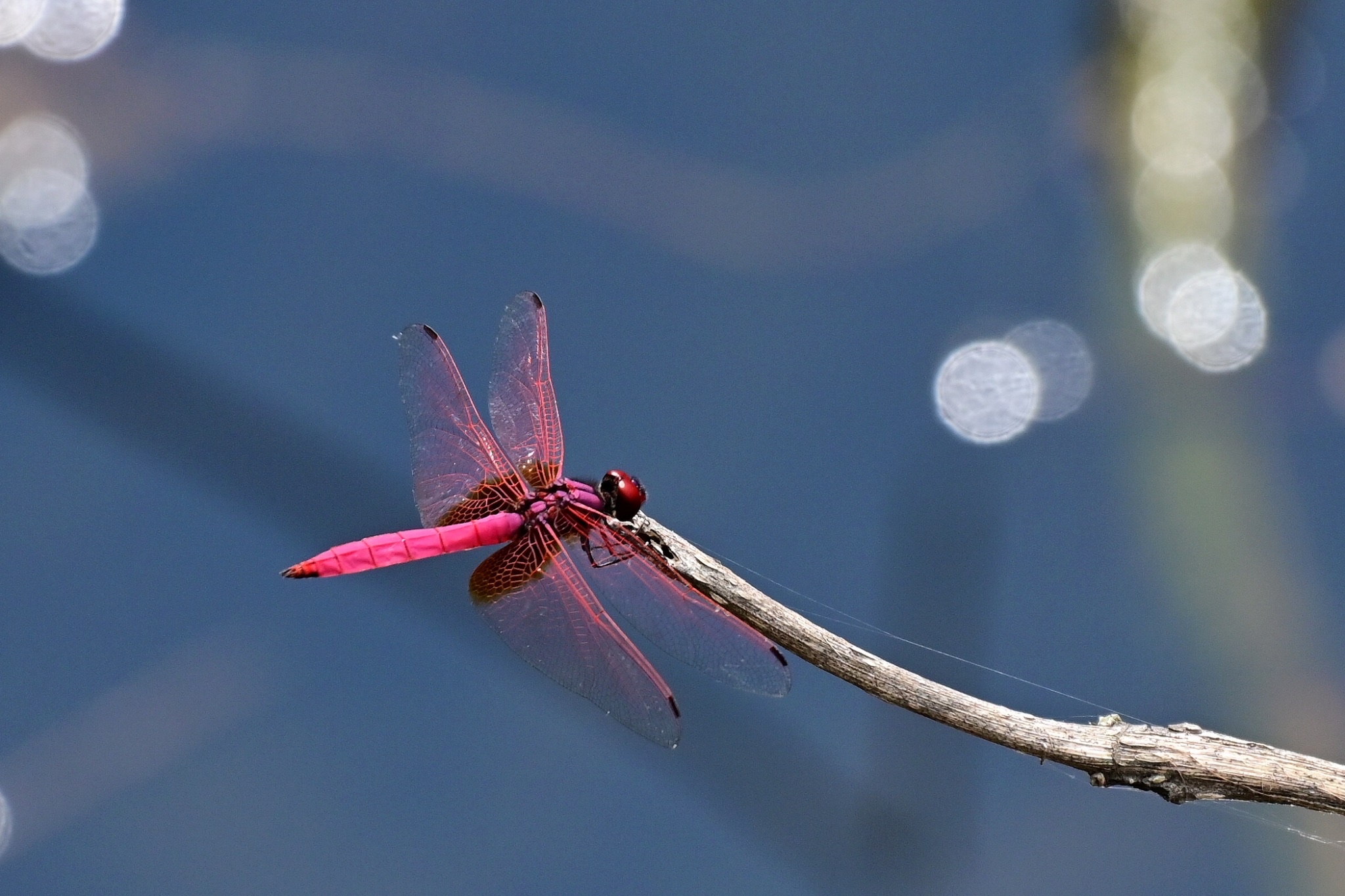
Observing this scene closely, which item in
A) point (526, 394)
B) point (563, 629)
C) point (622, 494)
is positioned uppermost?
point (526, 394)

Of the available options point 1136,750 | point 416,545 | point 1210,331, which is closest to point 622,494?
point 416,545

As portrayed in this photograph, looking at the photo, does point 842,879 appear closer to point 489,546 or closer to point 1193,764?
point 489,546

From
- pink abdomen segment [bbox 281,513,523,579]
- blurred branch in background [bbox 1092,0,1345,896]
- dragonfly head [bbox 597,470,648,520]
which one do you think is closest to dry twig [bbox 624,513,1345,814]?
dragonfly head [bbox 597,470,648,520]

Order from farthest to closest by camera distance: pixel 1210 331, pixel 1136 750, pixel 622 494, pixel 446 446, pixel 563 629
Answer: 1. pixel 1210 331
2. pixel 446 446
3. pixel 563 629
4. pixel 622 494
5. pixel 1136 750

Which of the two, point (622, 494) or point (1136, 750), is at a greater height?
point (622, 494)

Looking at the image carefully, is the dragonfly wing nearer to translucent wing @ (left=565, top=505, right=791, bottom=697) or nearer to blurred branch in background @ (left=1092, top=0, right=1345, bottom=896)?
translucent wing @ (left=565, top=505, right=791, bottom=697)

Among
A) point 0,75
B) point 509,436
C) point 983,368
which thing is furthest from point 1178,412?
point 0,75

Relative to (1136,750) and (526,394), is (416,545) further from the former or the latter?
(1136,750)
